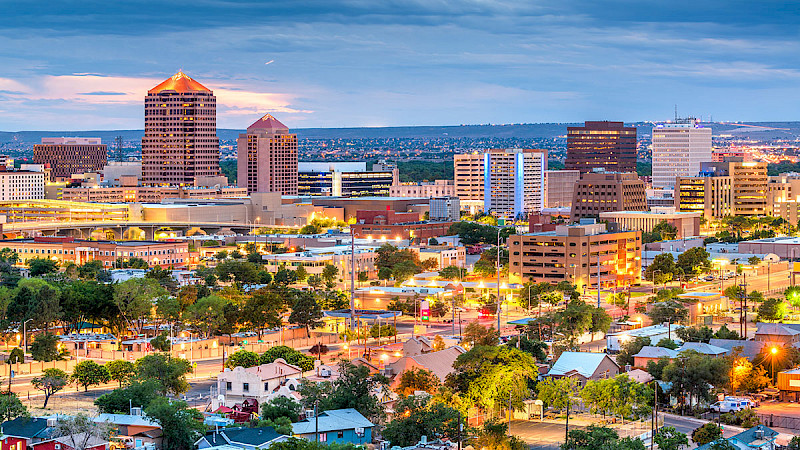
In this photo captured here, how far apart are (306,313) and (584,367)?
23092 mm

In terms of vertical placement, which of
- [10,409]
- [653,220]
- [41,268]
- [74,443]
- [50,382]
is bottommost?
[74,443]

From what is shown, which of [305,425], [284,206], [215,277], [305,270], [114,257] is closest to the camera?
[305,425]

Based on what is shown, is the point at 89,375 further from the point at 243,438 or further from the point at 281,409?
the point at 243,438

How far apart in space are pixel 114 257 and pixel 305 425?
7683 centimetres

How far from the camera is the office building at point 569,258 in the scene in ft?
358

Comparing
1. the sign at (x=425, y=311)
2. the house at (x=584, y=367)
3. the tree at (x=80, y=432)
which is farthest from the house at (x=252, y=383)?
the sign at (x=425, y=311)

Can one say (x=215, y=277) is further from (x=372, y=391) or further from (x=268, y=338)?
(x=372, y=391)

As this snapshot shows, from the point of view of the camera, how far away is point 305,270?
110812 mm

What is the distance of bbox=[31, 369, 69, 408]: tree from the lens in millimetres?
55719

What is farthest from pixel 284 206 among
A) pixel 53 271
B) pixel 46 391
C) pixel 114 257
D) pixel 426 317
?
pixel 46 391

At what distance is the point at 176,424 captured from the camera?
1785 inches

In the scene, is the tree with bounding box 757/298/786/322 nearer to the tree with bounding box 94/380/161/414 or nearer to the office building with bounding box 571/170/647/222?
the tree with bounding box 94/380/161/414

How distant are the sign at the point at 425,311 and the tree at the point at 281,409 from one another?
3747cm

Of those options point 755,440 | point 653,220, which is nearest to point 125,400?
point 755,440
